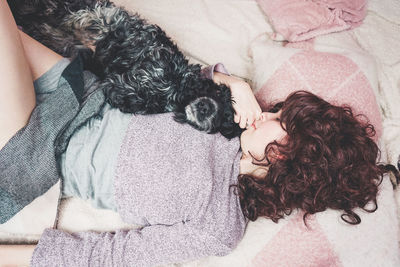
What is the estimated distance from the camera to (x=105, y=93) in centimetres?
121

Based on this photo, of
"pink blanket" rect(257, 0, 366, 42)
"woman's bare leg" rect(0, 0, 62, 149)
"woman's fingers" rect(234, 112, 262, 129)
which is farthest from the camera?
"pink blanket" rect(257, 0, 366, 42)

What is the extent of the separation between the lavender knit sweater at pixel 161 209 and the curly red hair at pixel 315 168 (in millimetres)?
113

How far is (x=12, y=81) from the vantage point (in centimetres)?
99

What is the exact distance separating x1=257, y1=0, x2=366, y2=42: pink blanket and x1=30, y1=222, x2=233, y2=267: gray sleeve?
3.13 feet

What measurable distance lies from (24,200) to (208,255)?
598mm

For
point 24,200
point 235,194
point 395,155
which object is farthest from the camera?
point 395,155

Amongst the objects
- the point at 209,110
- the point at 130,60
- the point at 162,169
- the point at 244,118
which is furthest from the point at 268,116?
the point at 130,60

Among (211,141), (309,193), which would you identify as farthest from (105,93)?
(309,193)

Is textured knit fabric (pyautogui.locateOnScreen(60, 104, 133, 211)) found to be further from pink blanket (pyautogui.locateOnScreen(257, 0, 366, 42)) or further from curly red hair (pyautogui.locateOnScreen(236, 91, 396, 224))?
pink blanket (pyautogui.locateOnScreen(257, 0, 366, 42))

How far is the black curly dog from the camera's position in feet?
3.84

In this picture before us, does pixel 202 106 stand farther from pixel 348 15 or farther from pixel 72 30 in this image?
pixel 348 15

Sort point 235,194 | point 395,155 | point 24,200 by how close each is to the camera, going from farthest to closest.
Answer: point 395,155, point 235,194, point 24,200

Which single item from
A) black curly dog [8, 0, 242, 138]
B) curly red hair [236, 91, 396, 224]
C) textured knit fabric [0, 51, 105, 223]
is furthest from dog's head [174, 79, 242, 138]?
textured knit fabric [0, 51, 105, 223]

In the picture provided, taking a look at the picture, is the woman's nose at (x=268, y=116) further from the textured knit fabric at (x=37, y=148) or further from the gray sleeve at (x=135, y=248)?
the textured knit fabric at (x=37, y=148)
